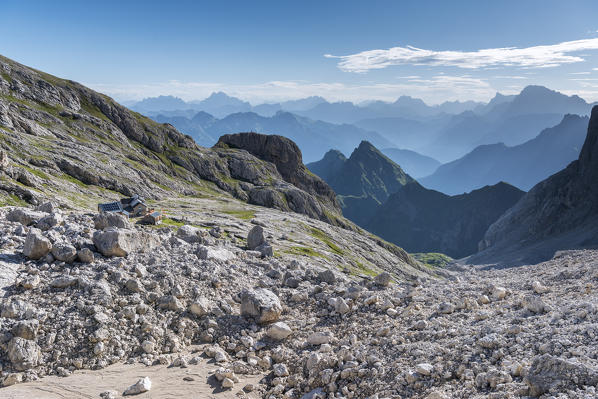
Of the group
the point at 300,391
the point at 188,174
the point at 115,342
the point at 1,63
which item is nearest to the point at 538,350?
the point at 300,391

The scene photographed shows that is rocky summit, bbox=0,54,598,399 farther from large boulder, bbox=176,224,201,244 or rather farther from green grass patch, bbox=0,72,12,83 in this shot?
green grass patch, bbox=0,72,12,83

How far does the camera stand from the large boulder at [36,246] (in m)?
20.9

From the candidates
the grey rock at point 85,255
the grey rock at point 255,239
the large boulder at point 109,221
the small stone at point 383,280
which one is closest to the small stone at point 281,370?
the small stone at point 383,280

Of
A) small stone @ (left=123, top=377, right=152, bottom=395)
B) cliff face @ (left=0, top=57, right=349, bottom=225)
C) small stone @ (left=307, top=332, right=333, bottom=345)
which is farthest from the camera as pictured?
cliff face @ (left=0, top=57, right=349, bottom=225)

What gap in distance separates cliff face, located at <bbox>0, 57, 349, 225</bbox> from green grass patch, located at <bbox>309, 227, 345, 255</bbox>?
164 feet

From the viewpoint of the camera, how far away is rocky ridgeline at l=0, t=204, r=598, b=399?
45.2 feet

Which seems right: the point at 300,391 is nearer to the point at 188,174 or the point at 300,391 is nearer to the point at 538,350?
the point at 538,350

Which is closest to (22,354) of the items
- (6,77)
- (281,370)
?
(281,370)

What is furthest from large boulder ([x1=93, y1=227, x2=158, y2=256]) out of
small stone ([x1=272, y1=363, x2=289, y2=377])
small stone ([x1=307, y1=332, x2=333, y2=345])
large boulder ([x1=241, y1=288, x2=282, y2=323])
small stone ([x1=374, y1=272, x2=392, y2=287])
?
small stone ([x1=374, y1=272, x2=392, y2=287])

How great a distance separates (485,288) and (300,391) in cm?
1430

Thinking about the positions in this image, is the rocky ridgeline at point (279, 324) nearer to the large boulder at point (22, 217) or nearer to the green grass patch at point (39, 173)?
the large boulder at point (22, 217)

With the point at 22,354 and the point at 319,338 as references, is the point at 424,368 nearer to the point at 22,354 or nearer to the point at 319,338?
the point at 319,338

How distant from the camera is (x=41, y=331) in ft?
54.5

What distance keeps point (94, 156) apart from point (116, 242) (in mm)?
111322
